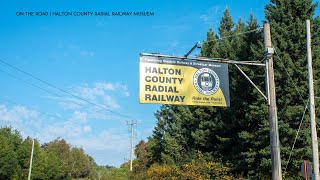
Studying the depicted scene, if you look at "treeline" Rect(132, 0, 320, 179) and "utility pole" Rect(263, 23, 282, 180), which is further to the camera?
"treeline" Rect(132, 0, 320, 179)

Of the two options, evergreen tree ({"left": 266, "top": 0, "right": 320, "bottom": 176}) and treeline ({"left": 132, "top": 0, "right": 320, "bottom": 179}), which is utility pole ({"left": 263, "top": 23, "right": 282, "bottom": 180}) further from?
evergreen tree ({"left": 266, "top": 0, "right": 320, "bottom": 176})

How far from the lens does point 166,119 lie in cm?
4812

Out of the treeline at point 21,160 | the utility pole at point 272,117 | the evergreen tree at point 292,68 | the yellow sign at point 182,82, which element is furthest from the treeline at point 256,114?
the treeline at point 21,160

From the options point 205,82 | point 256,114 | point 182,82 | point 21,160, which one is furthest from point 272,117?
point 21,160

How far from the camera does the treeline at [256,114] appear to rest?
23.7 m

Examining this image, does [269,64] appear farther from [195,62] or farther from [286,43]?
[286,43]

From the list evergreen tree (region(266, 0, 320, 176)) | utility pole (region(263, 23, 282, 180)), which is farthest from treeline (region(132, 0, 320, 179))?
utility pole (region(263, 23, 282, 180))

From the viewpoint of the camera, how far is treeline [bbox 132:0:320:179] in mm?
23672

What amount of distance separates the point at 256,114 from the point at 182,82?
14310 mm

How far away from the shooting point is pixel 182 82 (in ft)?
38.7

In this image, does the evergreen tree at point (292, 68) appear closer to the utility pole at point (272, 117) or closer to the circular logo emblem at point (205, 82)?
the utility pole at point (272, 117)

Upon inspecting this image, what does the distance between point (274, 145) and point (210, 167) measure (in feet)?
54.8

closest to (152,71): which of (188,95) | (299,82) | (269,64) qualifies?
(188,95)

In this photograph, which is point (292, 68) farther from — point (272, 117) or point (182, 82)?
point (182, 82)
